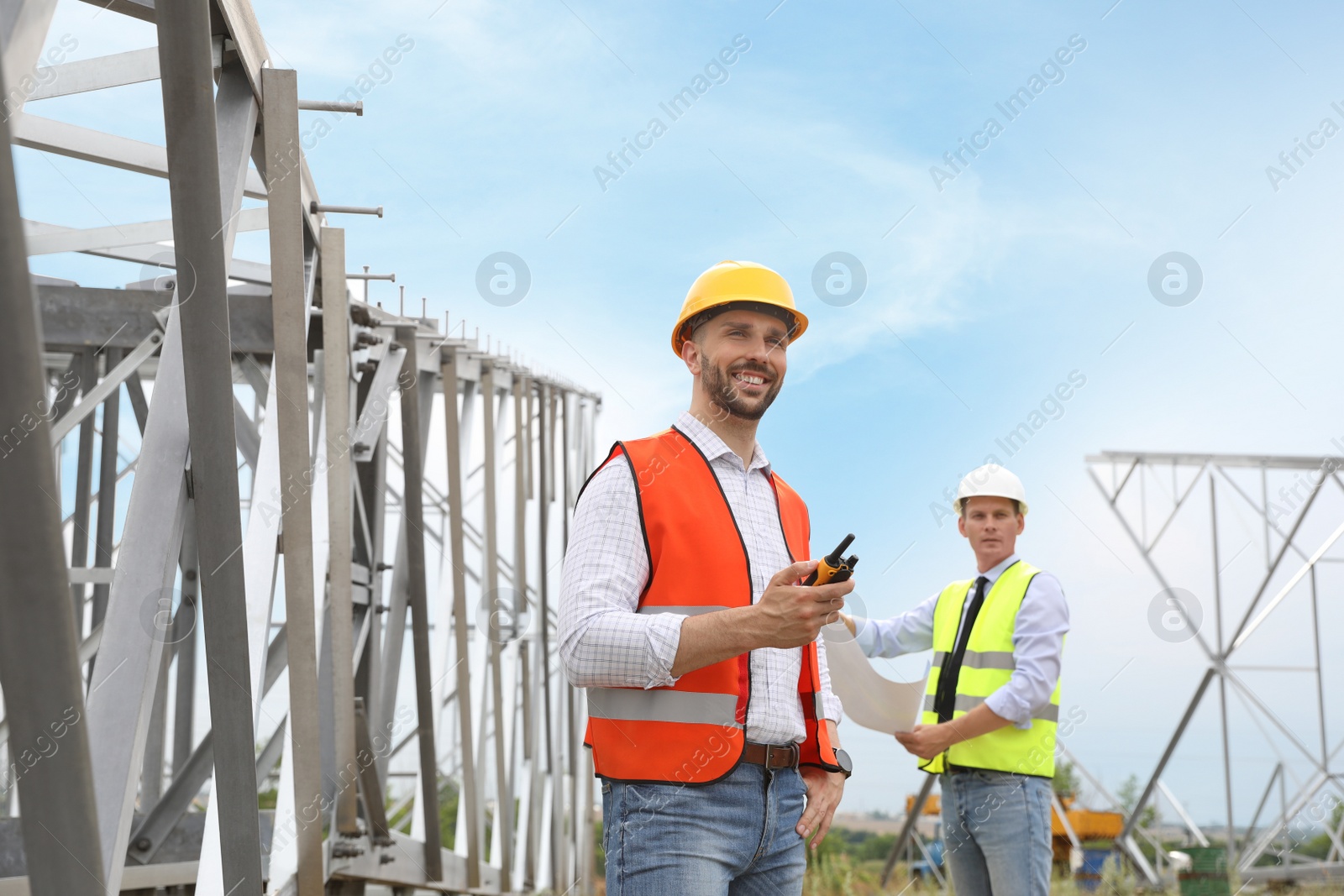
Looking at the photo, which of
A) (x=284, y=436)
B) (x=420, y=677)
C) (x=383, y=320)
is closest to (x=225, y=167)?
(x=284, y=436)

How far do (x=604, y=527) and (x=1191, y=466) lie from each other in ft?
36.3

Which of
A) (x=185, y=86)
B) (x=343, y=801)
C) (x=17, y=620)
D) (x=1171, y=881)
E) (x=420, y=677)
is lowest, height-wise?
(x=1171, y=881)

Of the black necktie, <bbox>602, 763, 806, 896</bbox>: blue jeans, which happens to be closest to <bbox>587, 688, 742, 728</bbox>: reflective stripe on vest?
<bbox>602, 763, 806, 896</bbox>: blue jeans

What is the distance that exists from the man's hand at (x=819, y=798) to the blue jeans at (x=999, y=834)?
205 centimetres

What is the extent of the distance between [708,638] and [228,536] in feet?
3.54

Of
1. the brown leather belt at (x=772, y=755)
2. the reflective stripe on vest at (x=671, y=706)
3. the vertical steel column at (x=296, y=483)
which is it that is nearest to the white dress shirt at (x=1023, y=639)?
the brown leather belt at (x=772, y=755)

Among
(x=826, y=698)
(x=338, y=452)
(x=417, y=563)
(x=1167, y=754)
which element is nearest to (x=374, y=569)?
(x=417, y=563)

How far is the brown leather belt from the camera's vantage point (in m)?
2.62

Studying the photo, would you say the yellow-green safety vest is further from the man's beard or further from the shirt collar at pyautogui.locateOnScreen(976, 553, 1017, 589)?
the man's beard

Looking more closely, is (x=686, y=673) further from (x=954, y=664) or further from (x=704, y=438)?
(x=954, y=664)

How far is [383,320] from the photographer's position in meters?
6.74

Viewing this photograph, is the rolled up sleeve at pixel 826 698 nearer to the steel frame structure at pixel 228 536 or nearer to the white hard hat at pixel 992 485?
the steel frame structure at pixel 228 536

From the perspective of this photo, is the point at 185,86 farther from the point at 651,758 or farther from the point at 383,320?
the point at 383,320

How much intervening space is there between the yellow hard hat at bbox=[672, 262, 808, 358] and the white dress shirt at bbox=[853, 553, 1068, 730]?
2472 mm
